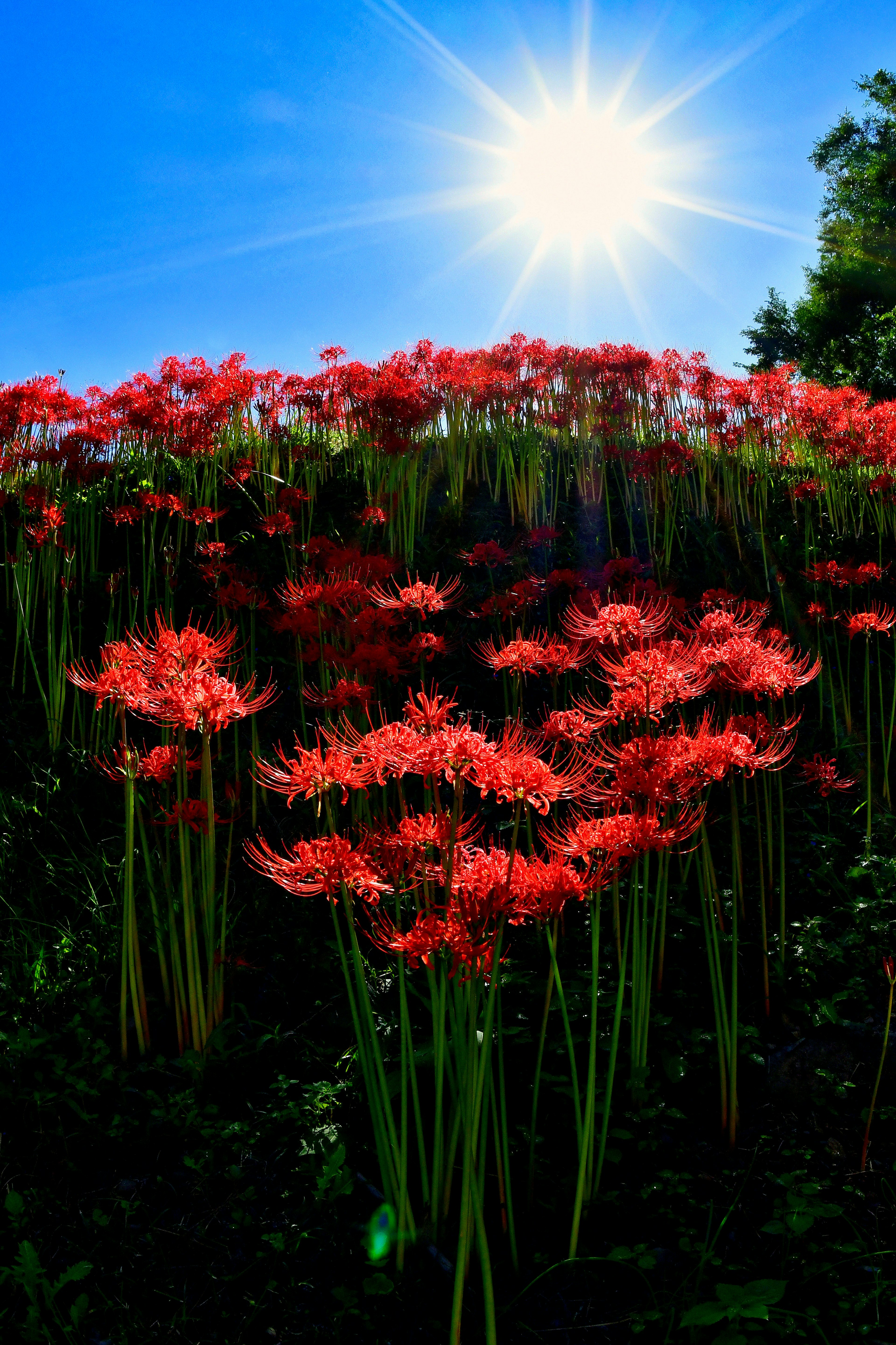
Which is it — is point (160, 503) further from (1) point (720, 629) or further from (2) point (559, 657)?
(1) point (720, 629)

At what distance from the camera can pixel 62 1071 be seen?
2.78 metres

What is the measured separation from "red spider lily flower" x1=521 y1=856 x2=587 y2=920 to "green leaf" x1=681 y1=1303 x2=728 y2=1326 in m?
0.93

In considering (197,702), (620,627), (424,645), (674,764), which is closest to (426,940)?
(674,764)

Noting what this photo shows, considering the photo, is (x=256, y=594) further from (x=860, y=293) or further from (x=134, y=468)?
(x=860, y=293)

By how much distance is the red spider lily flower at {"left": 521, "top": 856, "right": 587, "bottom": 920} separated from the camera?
6.38ft

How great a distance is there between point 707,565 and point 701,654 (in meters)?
4.42

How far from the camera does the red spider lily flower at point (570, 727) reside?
2.71 meters

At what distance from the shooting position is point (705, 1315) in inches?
71.2

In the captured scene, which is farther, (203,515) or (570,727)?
(203,515)

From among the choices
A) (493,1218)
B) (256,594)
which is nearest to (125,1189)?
(493,1218)

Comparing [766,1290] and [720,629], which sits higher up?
[720,629]

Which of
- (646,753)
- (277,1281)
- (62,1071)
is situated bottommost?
(277,1281)

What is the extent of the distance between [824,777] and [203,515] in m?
4.31

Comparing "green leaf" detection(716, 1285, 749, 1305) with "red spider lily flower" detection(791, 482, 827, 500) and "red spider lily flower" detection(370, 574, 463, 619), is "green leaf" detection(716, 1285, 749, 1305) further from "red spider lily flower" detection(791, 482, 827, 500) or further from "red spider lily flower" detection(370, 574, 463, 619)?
"red spider lily flower" detection(791, 482, 827, 500)
